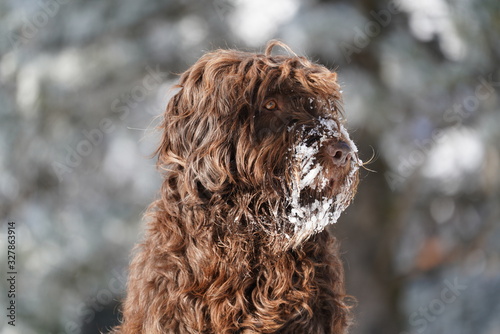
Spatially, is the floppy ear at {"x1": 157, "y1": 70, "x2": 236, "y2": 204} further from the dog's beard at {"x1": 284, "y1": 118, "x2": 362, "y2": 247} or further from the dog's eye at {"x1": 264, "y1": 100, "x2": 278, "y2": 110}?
the dog's beard at {"x1": 284, "y1": 118, "x2": 362, "y2": 247}

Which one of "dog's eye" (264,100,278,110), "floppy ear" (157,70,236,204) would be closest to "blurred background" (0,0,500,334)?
"floppy ear" (157,70,236,204)

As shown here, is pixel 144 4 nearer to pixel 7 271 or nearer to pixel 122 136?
pixel 122 136

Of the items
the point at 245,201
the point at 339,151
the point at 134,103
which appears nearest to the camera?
the point at 339,151

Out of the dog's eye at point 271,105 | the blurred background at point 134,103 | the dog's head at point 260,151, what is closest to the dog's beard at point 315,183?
the dog's head at point 260,151

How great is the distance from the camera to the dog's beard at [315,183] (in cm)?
302

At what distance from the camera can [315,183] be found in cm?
305

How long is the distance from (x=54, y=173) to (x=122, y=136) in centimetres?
93

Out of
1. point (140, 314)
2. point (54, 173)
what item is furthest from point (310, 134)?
point (54, 173)

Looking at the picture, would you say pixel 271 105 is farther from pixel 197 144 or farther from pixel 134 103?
pixel 134 103

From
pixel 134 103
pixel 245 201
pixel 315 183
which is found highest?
pixel 315 183

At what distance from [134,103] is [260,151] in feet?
14.6

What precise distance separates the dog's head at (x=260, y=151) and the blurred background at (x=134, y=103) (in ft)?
11.9

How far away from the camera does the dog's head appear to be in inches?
120

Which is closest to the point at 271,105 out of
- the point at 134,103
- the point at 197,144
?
the point at 197,144
